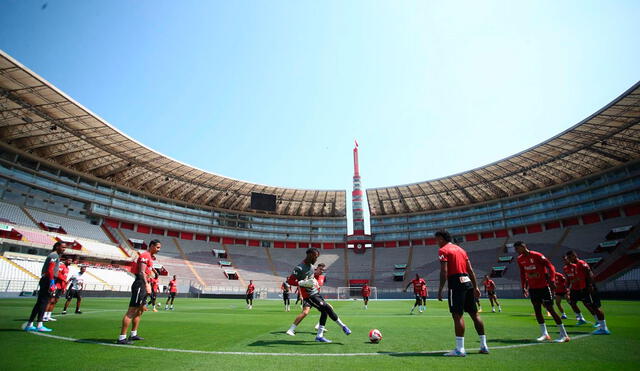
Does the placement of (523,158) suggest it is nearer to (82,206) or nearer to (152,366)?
(152,366)

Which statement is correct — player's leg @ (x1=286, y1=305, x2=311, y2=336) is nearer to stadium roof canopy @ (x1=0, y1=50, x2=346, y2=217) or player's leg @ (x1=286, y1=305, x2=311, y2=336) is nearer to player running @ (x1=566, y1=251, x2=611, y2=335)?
player running @ (x1=566, y1=251, x2=611, y2=335)

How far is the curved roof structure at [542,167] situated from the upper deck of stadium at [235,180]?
112 millimetres

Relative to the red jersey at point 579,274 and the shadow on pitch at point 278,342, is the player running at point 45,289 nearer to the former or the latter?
the shadow on pitch at point 278,342

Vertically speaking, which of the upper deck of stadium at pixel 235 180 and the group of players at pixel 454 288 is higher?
the upper deck of stadium at pixel 235 180

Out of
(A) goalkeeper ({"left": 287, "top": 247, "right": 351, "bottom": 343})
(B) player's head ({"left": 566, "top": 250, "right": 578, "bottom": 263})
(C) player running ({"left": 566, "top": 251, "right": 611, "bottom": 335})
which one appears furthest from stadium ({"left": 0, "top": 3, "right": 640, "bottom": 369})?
(B) player's head ({"left": 566, "top": 250, "right": 578, "bottom": 263})

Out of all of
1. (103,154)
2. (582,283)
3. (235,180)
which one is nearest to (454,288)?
(582,283)

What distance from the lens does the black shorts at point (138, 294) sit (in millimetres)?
6384

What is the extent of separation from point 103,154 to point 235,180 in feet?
68.1

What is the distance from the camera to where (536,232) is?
5616 centimetres

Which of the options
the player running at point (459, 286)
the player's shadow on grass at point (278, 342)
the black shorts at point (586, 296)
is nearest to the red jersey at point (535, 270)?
the black shorts at point (586, 296)

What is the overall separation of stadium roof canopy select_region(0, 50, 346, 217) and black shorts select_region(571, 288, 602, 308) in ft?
130

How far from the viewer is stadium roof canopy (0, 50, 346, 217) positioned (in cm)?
3189

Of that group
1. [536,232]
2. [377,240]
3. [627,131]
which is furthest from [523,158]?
[377,240]

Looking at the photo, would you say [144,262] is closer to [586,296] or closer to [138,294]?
[138,294]
